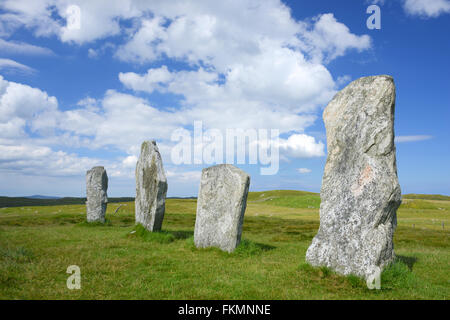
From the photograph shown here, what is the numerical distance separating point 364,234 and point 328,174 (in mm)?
2179

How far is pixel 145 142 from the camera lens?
20.1 meters

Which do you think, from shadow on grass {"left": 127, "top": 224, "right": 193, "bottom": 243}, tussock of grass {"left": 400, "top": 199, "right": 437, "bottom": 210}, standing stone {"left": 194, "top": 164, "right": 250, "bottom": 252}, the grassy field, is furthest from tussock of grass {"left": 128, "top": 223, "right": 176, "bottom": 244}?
tussock of grass {"left": 400, "top": 199, "right": 437, "bottom": 210}

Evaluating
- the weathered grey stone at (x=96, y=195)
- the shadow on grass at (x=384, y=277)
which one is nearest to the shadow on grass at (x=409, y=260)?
the shadow on grass at (x=384, y=277)

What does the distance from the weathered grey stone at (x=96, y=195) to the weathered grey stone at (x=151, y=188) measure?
671 centimetres

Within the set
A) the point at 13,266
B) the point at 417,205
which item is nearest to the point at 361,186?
the point at 13,266

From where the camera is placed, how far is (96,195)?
82.3ft

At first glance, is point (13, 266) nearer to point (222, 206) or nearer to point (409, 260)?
point (222, 206)

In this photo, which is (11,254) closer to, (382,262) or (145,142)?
(145,142)

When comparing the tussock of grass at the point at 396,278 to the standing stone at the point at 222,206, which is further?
the standing stone at the point at 222,206

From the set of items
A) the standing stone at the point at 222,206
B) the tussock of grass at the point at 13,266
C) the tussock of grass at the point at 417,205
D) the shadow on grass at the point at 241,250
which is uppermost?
the standing stone at the point at 222,206

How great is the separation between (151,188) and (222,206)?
215 inches

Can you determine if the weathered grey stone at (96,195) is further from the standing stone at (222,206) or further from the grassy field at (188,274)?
the standing stone at (222,206)

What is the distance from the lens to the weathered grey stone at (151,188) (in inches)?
695
